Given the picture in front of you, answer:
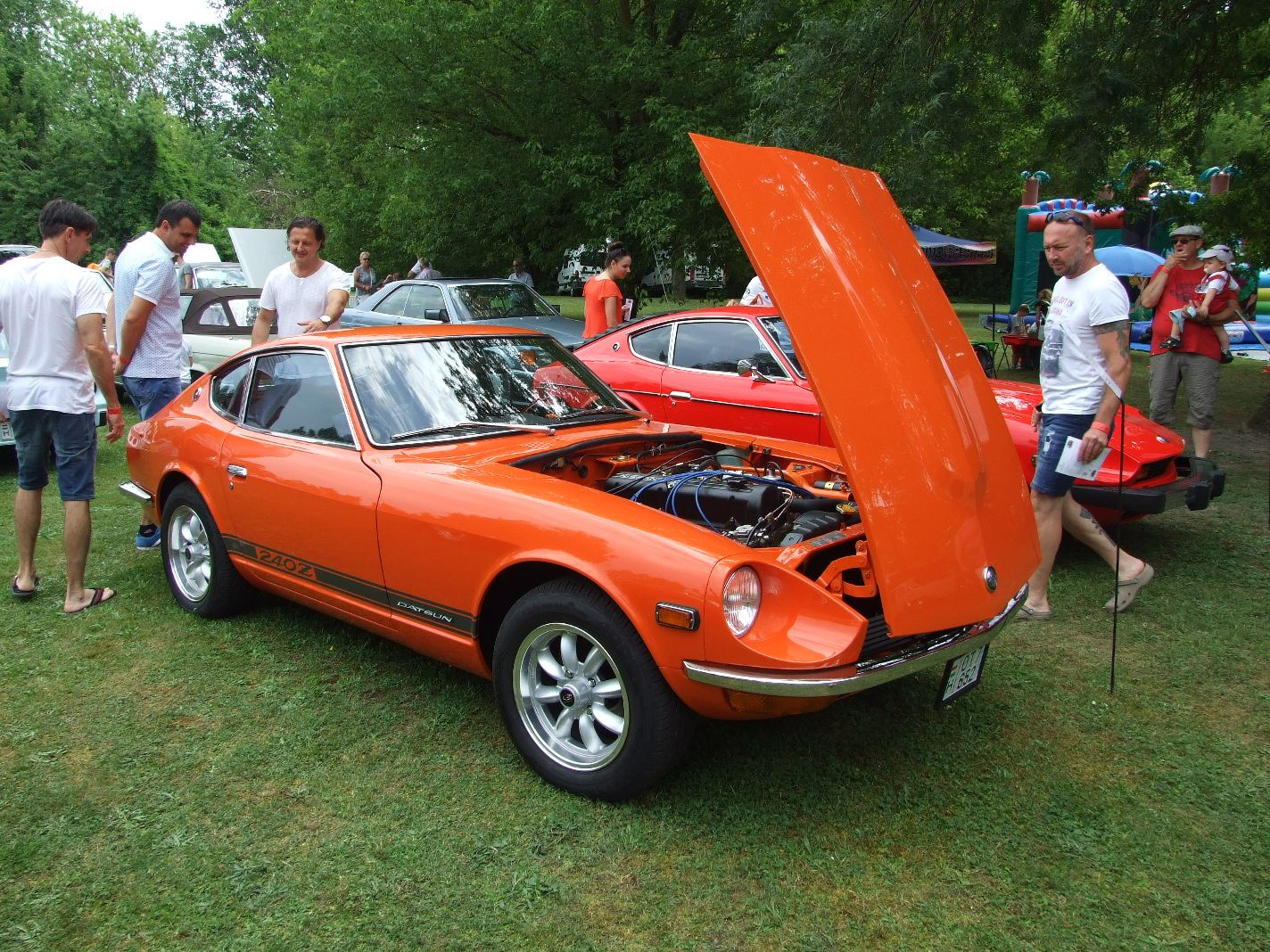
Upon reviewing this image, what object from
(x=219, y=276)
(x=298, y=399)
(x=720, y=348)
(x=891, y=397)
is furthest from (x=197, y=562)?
(x=219, y=276)

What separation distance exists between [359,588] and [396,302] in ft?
29.2

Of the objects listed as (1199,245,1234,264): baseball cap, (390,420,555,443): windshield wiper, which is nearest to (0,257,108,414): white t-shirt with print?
(390,420,555,443): windshield wiper

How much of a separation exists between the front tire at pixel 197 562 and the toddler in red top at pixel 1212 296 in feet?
22.7

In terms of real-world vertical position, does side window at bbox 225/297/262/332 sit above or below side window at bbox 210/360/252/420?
above

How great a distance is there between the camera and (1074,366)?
13.8 feet

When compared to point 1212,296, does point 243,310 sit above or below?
below

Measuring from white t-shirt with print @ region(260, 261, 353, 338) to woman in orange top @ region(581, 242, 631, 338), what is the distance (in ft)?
8.45

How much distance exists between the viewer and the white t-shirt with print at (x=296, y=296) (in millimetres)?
5711

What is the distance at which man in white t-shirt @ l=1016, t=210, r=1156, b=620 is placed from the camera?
4031 mm

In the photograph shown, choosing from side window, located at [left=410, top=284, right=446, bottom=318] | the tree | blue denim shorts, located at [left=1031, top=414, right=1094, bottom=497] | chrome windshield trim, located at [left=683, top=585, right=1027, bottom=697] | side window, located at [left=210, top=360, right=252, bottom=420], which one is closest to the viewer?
chrome windshield trim, located at [left=683, top=585, right=1027, bottom=697]

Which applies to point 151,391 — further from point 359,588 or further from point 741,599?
point 741,599

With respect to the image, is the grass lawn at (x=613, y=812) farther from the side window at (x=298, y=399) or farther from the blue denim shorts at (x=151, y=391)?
the blue denim shorts at (x=151, y=391)

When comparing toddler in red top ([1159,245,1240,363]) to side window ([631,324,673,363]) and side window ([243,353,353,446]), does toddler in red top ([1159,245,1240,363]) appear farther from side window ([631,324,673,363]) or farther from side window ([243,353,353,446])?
side window ([243,353,353,446])

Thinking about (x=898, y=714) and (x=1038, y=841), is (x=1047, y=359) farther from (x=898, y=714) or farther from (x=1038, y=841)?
(x=1038, y=841)
